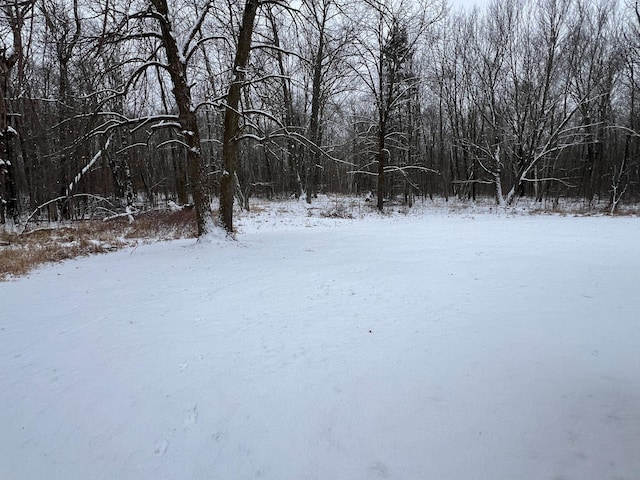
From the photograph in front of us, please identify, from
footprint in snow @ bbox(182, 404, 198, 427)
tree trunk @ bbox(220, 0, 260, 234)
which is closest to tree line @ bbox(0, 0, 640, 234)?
tree trunk @ bbox(220, 0, 260, 234)

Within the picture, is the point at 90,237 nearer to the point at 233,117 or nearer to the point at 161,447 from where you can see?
the point at 233,117

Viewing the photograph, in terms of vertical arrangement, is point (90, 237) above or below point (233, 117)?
below

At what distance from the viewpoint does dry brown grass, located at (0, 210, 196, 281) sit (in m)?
8.31

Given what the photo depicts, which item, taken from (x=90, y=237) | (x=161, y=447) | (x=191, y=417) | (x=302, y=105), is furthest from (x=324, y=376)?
(x=302, y=105)

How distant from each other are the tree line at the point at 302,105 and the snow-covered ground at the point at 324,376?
183 inches

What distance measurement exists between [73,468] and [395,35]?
68.8 ft

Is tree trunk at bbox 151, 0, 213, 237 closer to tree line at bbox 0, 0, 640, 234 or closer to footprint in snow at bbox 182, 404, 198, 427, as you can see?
tree line at bbox 0, 0, 640, 234

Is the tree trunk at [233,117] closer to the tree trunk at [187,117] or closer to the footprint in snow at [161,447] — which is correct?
the tree trunk at [187,117]

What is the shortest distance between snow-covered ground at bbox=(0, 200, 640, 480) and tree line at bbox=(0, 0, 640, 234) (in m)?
4.65

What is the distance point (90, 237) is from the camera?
10711 millimetres

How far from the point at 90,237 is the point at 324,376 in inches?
408

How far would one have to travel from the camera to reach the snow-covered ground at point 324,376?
2.29 m

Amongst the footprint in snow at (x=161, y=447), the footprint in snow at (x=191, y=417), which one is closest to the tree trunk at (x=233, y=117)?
the footprint in snow at (x=191, y=417)

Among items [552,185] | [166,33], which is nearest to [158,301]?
[166,33]
